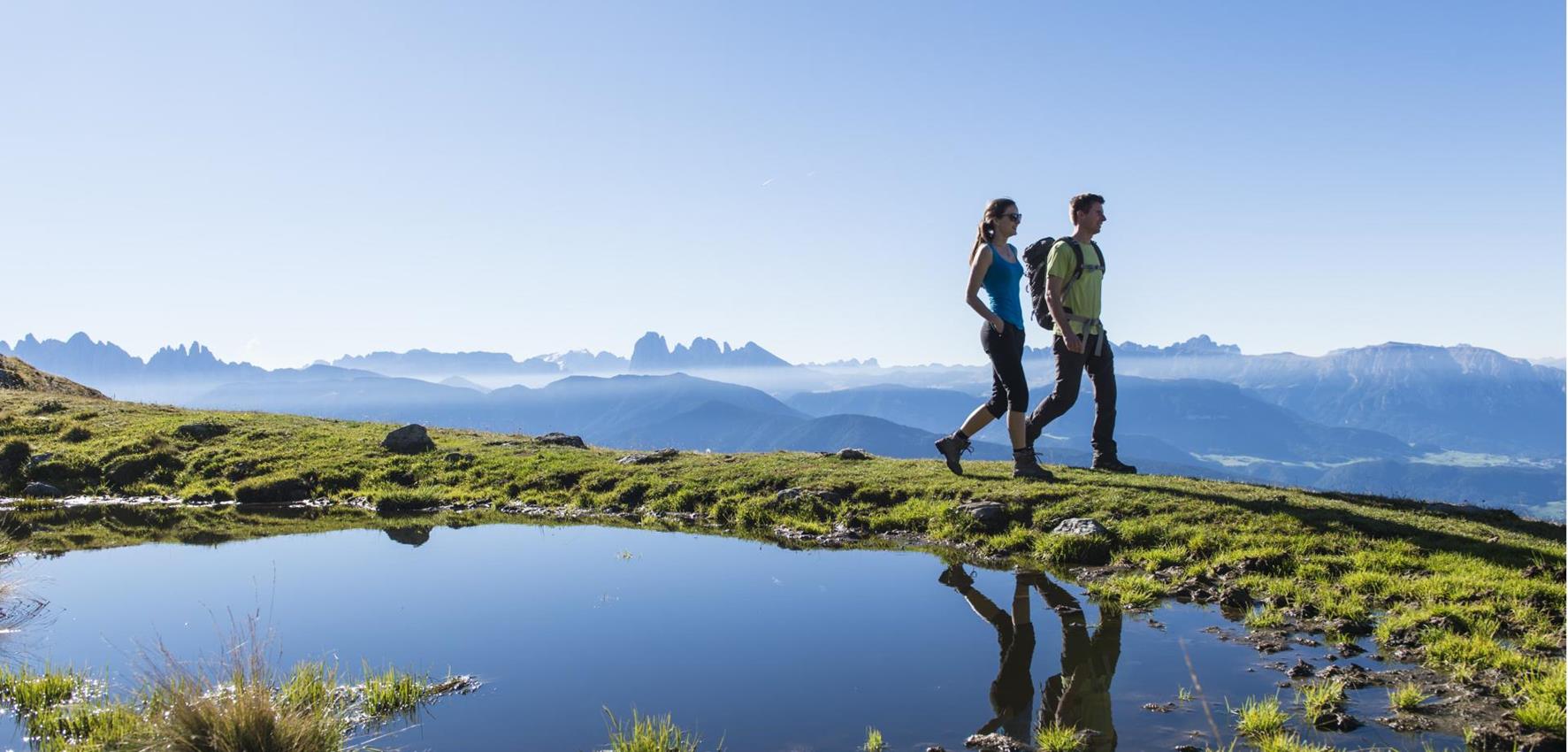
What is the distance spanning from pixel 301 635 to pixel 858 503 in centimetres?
938

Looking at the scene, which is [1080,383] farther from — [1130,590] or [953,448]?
[1130,590]

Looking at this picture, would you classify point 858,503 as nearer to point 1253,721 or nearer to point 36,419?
point 1253,721

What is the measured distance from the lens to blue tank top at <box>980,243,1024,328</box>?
48.3 ft

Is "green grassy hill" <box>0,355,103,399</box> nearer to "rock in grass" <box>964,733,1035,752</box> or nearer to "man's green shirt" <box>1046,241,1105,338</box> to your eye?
"man's green shirt" <box>1046,241,1105,338</box>

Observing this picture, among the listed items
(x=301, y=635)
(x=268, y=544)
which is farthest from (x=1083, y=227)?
(x=268, y=544)

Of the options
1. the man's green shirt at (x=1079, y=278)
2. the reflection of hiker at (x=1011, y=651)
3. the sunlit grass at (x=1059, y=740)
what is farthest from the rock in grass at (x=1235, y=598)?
the man's green shirt at (x=1079, y=278)

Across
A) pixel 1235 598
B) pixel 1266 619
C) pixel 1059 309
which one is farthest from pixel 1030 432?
pixel 1266 619

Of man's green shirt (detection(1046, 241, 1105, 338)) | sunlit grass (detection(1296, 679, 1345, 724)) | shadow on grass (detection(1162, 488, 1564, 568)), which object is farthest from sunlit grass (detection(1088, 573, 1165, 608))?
man's green shirt (detection(1046, 241, 1105, 338))

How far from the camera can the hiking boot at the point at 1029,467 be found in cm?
1538

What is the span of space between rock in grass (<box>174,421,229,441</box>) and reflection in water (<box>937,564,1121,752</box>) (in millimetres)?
24329

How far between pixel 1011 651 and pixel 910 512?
690 centimetres

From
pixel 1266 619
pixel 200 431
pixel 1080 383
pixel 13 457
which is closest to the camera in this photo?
pixel 1266 619

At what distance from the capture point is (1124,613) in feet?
28.6

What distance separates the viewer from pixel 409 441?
2378cm
